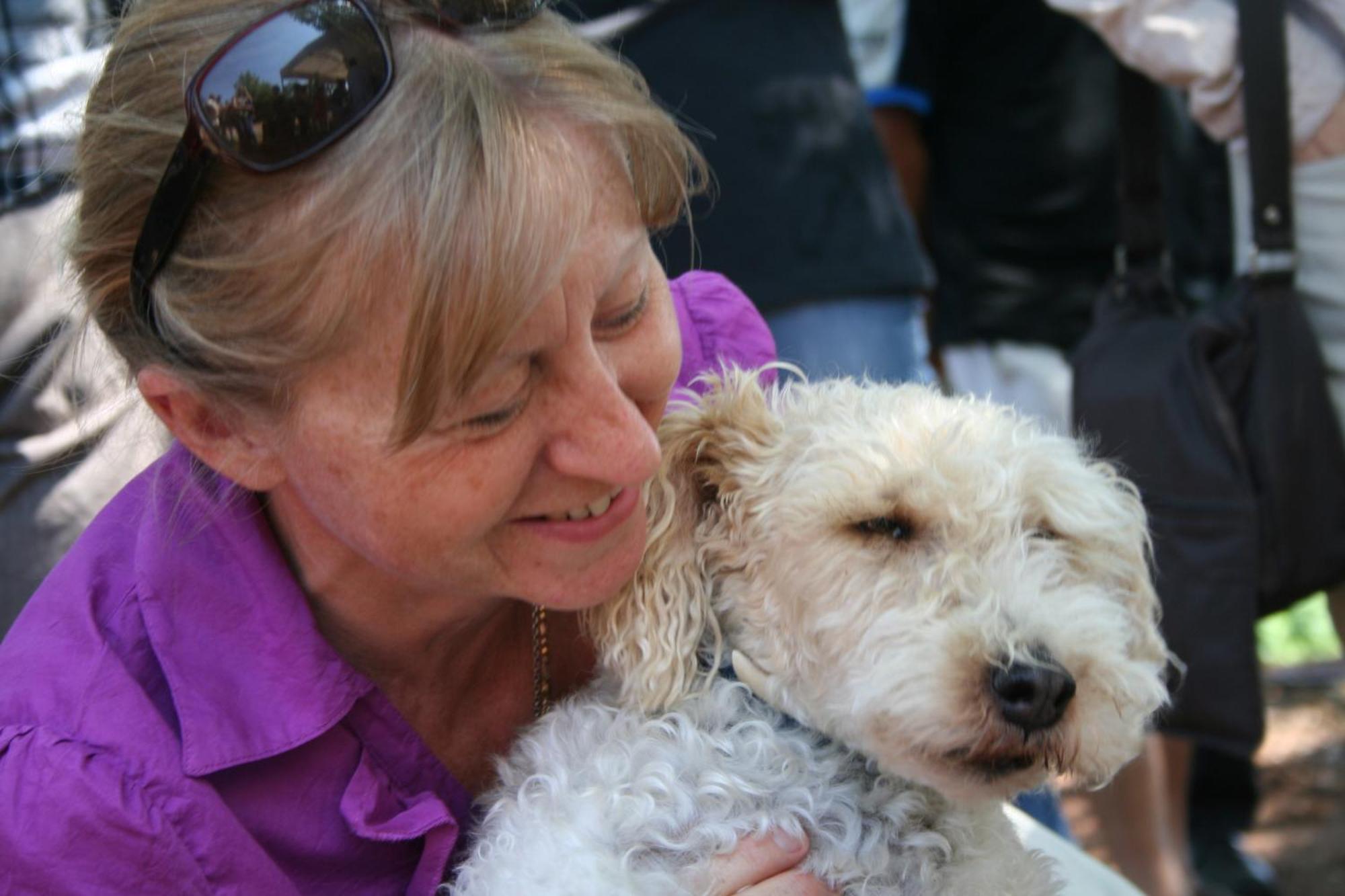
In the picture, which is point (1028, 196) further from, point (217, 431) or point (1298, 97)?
point (217, 431)

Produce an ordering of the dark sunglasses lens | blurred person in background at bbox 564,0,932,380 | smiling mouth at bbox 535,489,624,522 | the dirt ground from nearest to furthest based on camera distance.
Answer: the dark sunglasses lens < smiling mouth at bbox 535,489,624,522 < blurred person in background at bbox 564,0,932,380 < the dirt ground

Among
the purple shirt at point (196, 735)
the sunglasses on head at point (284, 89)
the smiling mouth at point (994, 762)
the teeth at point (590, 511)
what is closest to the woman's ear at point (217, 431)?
the purple shirt at point (196, 735)

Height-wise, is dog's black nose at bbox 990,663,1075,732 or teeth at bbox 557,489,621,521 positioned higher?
teeth at bbox 557,489,621,521

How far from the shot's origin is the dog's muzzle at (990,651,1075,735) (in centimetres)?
165

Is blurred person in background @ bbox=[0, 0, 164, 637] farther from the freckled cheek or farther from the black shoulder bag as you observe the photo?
the black shoulder bag

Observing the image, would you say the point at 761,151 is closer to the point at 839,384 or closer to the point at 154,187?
the point at 839,384

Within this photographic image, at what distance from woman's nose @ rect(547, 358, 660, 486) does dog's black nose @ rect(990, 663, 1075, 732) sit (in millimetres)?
505

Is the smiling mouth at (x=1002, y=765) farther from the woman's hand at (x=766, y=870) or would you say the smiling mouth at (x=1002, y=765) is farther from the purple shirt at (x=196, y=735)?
the purple shirt at (x=196, y=735)

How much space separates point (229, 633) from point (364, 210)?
600 millimetres

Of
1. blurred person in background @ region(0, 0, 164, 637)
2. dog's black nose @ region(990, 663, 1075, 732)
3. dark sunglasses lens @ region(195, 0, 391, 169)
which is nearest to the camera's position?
dark sunglasses lens @ region(195, 0, 391, 169)

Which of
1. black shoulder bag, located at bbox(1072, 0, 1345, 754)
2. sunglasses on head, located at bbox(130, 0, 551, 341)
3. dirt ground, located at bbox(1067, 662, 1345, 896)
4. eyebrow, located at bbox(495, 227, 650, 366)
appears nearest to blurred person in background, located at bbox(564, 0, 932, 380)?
black shoulder bag, located at bbox(1072, 0, 1345, 754)

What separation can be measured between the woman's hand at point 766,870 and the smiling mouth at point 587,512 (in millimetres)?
463

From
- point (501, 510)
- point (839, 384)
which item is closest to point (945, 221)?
point (839, 384)

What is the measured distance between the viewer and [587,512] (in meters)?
1.79
